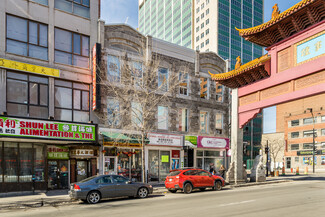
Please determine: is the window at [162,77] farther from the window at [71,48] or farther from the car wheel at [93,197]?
the car wheel at [93,197]

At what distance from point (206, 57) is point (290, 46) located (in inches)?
467

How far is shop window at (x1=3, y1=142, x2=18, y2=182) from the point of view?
688 inches

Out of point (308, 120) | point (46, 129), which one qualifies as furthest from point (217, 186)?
point (308, 120)


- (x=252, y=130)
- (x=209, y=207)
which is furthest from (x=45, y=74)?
(x=252, y=130)

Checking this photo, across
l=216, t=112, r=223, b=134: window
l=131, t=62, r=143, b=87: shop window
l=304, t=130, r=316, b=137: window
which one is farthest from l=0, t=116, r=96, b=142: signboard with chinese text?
l=304, t=130, r=316, b=137: window

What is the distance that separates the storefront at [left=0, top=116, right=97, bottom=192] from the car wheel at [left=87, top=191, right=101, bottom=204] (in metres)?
5.07

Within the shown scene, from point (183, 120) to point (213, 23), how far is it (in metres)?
74.9

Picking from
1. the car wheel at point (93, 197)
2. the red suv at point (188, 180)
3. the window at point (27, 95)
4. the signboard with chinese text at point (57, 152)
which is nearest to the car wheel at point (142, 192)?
the red suv at point (188, 180)

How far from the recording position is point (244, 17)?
10112 cm

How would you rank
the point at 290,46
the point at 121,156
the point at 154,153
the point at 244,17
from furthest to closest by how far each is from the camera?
the point at 244,17
the point at 154,153
the point at 121,156
the point at 290,46

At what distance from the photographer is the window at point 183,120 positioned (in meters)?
26.1

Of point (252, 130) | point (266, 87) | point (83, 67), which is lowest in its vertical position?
point (252, 130)

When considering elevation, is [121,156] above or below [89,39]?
below

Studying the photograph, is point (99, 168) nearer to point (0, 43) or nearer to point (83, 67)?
point (83, 67)
